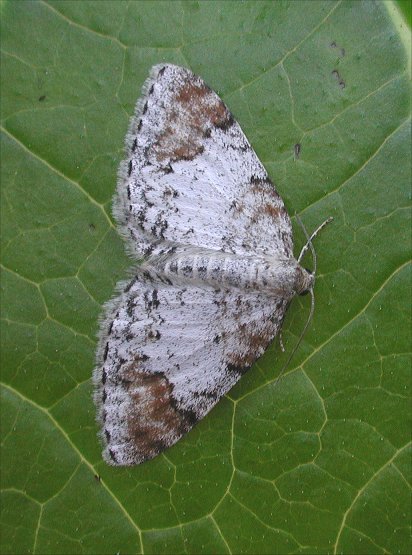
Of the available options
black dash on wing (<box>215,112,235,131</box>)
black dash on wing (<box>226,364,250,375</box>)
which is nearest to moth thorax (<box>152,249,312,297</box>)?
black dash on wing (<box>226,364,250,375</box>)

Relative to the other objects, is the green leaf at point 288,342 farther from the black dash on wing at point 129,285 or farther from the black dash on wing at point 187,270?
the black dash on wing at point 187,270

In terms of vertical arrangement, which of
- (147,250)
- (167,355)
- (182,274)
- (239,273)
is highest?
(147,250)

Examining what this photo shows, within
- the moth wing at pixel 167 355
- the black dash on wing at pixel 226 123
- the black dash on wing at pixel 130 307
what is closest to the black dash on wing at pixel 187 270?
the moth wing at pixel 167 355

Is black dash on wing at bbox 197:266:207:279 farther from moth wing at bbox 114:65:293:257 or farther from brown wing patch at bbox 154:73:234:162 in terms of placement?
brown wing patch at bbox 154:73:234:162

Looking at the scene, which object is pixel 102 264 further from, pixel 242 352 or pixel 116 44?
pixel 116 44

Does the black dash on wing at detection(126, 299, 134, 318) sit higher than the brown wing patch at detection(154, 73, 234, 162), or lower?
lower

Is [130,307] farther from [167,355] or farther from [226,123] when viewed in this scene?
[226,123]

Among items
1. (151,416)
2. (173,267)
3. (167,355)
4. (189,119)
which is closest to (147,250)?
(173,267)
